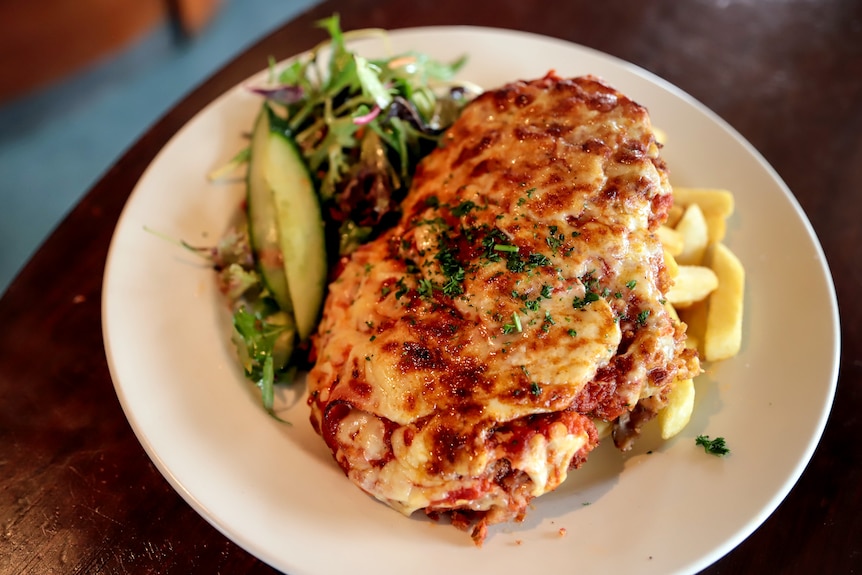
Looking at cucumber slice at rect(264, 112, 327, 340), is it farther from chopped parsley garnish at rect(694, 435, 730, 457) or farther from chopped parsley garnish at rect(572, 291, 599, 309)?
chopped parsley garnish at rect(694, 435, 730, 457)

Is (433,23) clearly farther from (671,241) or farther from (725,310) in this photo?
(725,310)

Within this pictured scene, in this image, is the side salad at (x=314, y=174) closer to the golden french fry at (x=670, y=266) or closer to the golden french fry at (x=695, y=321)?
the golden french fry at (x=670, y=266)

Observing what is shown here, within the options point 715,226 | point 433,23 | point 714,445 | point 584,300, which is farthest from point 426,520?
point 433,23

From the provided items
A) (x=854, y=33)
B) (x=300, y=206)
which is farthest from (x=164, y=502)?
(x=854, y=33)

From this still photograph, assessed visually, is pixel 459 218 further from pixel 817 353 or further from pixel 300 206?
pixel 817 353

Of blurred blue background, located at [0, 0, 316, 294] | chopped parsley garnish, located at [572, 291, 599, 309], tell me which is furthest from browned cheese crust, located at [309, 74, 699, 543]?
blurred blue background, located at [0, 0, 316, 294]
